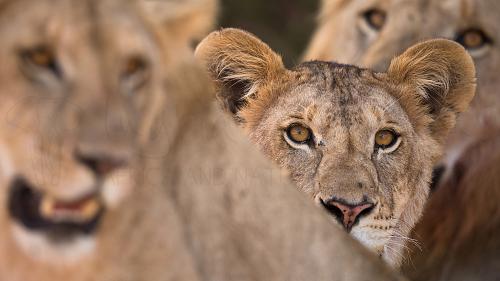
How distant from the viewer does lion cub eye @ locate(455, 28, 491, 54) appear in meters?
5.54

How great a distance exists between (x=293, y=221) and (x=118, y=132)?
0.57m

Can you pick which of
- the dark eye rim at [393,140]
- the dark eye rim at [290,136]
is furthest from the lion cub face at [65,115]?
the dark eye rim at [393,140]

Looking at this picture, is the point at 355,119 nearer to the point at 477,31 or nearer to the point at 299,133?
the point at 299,133

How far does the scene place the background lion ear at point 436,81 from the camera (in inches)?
165

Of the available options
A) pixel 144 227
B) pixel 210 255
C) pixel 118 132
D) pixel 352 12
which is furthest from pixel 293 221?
pixel 352 12

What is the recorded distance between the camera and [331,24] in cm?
636

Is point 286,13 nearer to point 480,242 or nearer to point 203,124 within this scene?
point 480,242

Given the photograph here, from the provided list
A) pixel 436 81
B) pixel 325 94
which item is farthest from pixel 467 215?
pixel 325 94

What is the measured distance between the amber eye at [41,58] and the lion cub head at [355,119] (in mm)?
1585

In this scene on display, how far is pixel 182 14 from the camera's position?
7.43 ft

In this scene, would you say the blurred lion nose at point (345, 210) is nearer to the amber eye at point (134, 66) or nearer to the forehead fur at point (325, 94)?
the forehead fur at point (325, 94)

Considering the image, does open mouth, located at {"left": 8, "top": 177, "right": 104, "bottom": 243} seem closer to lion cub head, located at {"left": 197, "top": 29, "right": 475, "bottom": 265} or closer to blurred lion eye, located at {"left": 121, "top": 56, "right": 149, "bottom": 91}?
blurred lion eye, located at {"left": 121, "top": 56, "right": 149, "bottom": 91}

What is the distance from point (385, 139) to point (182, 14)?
1783 millimetres

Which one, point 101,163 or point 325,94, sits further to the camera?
point 325,94
